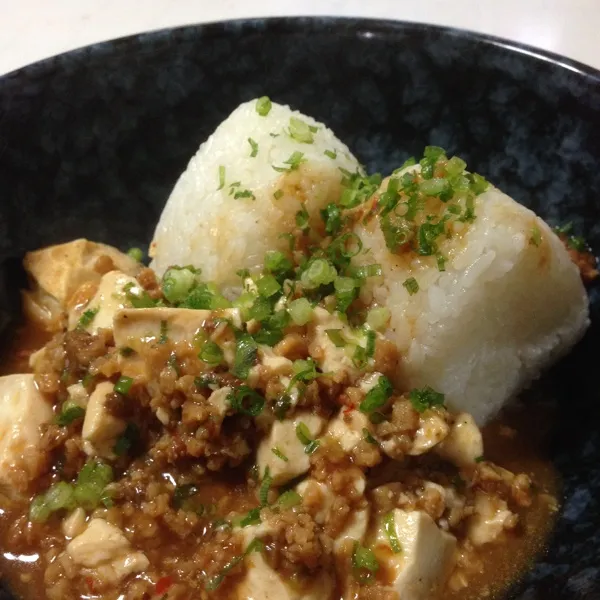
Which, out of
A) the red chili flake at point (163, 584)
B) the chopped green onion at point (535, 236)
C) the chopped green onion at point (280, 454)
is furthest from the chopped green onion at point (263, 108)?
the red chili flake at point (163, 584)

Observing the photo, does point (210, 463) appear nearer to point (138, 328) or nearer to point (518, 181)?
point (138, 328)

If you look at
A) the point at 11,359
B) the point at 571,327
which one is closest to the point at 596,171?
the point at 571,327

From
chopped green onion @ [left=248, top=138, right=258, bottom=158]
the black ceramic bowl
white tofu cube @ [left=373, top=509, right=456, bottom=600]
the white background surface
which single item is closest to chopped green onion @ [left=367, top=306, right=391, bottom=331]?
white tofu cube @ [left=373, top=509, right=456, bottom=600]

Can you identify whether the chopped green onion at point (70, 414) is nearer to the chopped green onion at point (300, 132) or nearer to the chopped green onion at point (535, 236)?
the chopped green onion at point (300, 132)

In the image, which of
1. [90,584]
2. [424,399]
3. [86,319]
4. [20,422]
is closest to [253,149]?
[86,319]

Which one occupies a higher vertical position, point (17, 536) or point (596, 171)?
point (596, 171)

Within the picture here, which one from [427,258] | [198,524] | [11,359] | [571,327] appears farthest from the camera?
[11,359]

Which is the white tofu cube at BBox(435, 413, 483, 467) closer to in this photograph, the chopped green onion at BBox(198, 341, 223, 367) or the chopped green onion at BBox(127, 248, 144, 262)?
the chopped green onion at BBox(198, 341, 223, 367)

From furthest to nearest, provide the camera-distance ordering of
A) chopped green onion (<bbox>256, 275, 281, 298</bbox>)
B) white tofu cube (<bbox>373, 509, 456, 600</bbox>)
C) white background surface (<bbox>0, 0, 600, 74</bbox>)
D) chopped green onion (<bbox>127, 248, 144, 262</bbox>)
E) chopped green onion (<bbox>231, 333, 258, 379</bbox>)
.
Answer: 1. white background surface (<bbox>0, 0, 600, 74</bbox>)
2. chopped green onion (<bbox>127, 248, 144, 262</bbox>)
3. chopped green onion (<bbox>256, 275, 281, 298</bbox>)
4. chopped green onion (<bbox>231, 333, 258, 379</bbox>)
5. white tofu cube (<bbox>373, 509, 456, 600</bbox>)
